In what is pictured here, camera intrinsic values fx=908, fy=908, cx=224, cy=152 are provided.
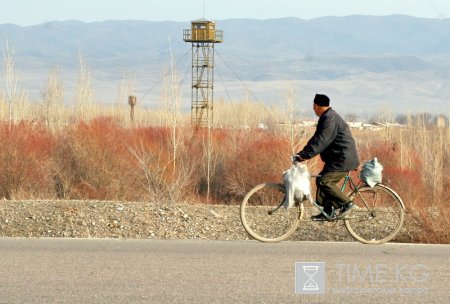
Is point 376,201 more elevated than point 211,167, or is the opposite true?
point 376,201

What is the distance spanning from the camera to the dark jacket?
10.4m

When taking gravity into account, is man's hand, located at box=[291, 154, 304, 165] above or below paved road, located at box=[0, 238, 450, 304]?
above

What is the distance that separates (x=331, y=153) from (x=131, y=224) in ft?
12.9

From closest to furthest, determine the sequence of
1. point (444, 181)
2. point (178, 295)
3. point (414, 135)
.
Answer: point (178, 295), point (444, 181), point (414, 135)

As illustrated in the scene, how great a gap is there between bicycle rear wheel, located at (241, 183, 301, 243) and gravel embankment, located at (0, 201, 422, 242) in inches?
73.4

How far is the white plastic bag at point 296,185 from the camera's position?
1063 cm

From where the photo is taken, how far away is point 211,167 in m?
32.0

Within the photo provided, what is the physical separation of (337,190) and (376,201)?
2.28ft

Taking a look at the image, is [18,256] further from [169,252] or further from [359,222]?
[359,222]

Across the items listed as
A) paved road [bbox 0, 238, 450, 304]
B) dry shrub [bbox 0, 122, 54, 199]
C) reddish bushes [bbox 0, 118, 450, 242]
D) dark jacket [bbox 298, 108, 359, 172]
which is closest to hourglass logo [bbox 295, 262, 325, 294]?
paved road [bbox 0, 238, 450, 304]

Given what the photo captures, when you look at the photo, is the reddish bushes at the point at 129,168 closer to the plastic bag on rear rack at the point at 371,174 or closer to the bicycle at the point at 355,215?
the bicycle at the point at 355,215

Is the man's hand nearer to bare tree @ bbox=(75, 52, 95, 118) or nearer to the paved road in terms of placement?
the paved road

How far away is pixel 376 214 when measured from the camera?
1104 cm

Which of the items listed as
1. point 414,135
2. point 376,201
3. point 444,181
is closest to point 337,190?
point 376,201
